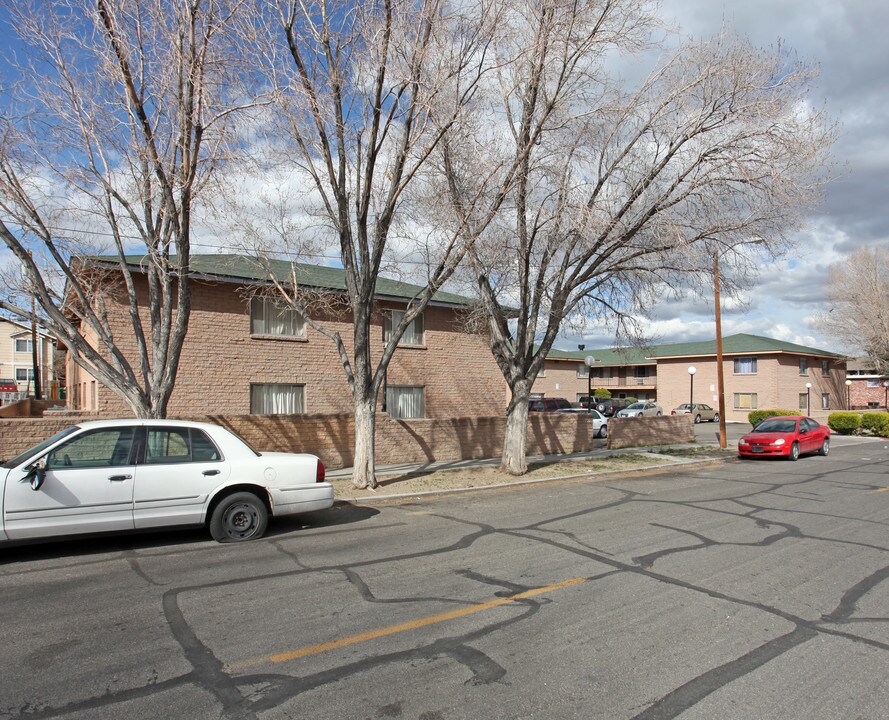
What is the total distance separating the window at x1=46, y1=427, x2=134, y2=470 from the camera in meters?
7.13

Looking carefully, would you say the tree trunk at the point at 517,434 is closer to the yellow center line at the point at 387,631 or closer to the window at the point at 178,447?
the window at the point at 178,447

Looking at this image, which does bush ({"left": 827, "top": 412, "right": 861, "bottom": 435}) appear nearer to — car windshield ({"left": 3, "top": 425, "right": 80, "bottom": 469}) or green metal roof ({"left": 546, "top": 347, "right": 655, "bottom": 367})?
green metal roof ({"left": 546, "top": 347, "right": 655, "bottom": 367})

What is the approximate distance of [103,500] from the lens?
23.5ft

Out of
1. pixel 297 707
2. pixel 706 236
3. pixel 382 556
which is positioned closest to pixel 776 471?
pixel 706 236

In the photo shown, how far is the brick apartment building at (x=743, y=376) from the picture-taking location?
44938mm

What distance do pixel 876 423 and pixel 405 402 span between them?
26.6 m

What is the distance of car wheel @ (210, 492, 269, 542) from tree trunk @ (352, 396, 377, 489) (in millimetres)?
4419

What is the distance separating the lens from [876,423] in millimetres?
33219

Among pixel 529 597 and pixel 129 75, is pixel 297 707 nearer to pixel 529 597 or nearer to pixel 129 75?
pixel 529 597

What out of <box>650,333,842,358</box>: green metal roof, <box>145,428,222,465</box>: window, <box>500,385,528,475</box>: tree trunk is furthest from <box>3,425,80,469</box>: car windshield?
<box>650,333,842,358</box>: green metal roof

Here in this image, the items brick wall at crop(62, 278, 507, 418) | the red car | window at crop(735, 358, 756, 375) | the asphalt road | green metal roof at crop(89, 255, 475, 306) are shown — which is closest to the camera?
the asphalt road

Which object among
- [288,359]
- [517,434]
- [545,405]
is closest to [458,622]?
[517,434]

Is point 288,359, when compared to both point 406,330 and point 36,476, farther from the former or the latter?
point 36,476

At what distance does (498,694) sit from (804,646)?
7.98 feet
